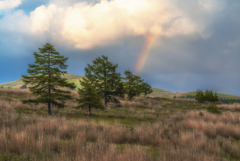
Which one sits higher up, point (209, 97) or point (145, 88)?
point (145, 88)

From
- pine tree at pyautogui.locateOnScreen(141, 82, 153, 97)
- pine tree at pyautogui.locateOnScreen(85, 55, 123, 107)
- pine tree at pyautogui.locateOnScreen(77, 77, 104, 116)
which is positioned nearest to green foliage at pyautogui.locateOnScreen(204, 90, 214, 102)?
pine tree at pyautogui.locateOnScreen(141, 82, 153, 97)

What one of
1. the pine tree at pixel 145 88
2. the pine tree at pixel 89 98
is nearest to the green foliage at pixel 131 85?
the pine tree at pixel 145 88

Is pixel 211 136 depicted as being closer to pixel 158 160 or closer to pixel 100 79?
pixel 158 160

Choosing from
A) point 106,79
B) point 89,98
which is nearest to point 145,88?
point 106,79

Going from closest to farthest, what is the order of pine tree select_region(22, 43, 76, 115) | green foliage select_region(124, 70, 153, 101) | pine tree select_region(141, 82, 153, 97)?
pine tree select_region(22, 43, 76, 115) < green foliage select_region(124, 70, 153, 101) < pine tree select_region(141, 82, 153, 97)

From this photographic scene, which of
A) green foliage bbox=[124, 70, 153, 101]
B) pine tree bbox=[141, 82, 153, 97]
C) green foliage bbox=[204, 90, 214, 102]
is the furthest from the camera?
pine tree bbox=[141, 82, 153, 97]

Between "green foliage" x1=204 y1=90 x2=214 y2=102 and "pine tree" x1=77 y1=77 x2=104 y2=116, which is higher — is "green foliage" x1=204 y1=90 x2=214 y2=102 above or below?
below

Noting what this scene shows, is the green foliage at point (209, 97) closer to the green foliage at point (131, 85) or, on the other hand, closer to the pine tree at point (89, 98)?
the green foliage at point (131, 85)

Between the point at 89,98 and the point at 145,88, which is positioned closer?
the point at 89,98

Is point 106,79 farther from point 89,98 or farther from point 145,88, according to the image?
point 145,88

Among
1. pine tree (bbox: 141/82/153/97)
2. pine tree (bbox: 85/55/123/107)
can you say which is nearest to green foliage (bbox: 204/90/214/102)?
pine tree (bbox: 141/82/153/97)

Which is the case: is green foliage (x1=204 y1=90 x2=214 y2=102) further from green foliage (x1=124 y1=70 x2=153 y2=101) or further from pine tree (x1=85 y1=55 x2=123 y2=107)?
pine tree (x1=85 y1=55 x2=123 y2=107)

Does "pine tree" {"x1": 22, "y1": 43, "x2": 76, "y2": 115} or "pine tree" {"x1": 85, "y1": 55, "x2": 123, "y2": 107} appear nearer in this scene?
"pine tree" {"x1": 22, "y1": 43, "x2": 76, "y2": 115}

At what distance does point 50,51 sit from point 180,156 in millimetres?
13119
